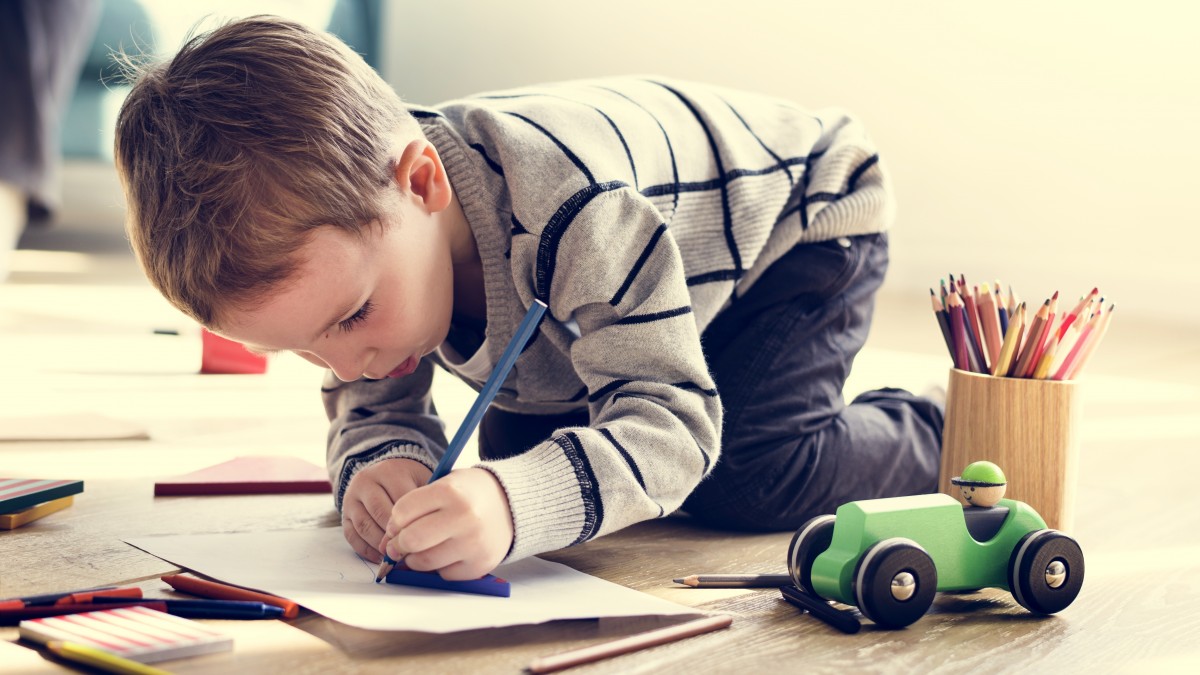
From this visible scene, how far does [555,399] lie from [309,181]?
0.29m

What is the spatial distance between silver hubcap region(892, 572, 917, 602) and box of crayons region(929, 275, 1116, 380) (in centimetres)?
26

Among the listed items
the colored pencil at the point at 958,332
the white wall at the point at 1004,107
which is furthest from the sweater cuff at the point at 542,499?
the white wall at the point at 1004,107

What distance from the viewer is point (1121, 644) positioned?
66 centimetres

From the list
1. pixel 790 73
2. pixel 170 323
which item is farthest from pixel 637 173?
pixel 790 73

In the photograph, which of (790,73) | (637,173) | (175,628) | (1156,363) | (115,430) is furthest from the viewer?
(790,73)

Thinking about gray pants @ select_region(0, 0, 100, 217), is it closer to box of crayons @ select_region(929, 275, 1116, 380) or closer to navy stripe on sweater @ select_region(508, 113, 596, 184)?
navy stripe on sweater @ select_region(508, 113, 596, 184)

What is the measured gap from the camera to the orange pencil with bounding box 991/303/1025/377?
2.75ft

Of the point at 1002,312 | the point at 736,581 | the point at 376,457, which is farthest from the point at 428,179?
the point at 1002,312

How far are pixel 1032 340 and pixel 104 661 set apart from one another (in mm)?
611

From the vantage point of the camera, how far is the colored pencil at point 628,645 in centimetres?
57

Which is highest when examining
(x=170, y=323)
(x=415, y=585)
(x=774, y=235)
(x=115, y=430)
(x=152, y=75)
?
(x=152, y=75)

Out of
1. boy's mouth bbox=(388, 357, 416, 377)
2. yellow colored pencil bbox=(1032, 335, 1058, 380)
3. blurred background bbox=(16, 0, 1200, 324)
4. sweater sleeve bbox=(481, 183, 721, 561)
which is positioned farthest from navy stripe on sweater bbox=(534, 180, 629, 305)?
blurred background bbox=(16, 0, 1200, 324)

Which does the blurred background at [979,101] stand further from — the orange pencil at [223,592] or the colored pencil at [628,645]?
the colored pencil at [628,645]

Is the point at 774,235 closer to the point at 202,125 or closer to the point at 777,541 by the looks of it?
the point at 777,541
